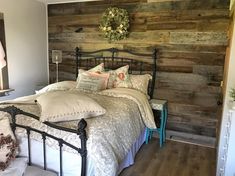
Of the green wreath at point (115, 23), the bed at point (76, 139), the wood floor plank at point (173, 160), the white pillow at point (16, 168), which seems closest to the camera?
the white pillow at point (16, 168)

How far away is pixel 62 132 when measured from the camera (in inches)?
71.2

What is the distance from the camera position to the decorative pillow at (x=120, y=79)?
338 cm

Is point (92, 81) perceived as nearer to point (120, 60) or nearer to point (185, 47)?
point (120, 60)

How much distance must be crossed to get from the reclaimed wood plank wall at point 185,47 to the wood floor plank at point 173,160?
0.41 metres

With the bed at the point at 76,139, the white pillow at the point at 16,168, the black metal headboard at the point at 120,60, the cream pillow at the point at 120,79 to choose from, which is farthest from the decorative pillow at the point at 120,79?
the white pillow at the point at 16,168

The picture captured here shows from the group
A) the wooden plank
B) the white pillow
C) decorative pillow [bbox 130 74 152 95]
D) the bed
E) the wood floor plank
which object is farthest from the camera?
decorative pillow [bbox 130 74 152 95]

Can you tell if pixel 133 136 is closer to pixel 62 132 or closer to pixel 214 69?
pixel 62 132

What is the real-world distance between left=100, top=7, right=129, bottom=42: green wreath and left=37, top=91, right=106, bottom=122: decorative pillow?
6.13 feet

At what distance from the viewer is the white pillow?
162cm

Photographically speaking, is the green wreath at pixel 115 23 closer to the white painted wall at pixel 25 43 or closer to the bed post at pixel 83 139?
the white painted wall at pixel 25 43

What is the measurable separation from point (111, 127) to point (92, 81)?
4.37ft

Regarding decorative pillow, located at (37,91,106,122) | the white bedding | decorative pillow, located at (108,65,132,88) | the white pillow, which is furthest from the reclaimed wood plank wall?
the white pillow

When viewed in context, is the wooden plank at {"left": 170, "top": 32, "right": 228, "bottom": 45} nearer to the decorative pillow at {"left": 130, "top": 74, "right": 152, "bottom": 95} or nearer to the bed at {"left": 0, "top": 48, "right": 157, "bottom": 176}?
the decorative pillow at {"left": 130, "top": 74, "right": 152, "bottom": 95}

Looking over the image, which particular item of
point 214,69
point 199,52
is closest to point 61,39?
point 199,52
